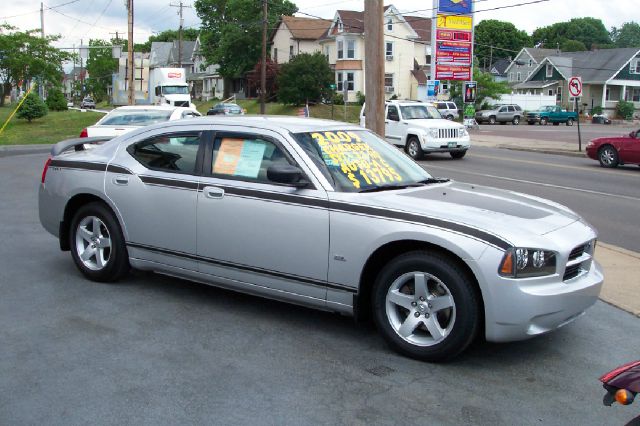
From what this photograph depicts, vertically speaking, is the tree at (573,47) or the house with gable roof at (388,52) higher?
the tree at (573,47)

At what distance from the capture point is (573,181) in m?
16.9

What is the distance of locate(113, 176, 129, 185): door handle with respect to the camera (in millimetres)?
6199

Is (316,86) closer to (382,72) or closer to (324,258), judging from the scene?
(382,72)

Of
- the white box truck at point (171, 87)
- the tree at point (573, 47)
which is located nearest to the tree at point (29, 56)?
the white box truck at point (171, 87)

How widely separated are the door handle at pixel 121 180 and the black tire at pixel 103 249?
29 centimetres

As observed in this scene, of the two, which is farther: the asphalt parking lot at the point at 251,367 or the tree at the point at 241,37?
the tree at the point at 241,37

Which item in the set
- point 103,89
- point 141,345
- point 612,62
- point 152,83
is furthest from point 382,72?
point 103,89

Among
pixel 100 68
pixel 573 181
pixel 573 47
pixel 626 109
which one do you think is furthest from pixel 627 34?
pixel 573 181

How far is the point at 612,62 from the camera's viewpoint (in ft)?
246

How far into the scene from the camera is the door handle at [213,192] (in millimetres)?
5574

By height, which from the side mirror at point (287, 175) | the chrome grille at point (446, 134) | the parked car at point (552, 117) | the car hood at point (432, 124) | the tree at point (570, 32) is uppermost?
the tree at point (570, 32)

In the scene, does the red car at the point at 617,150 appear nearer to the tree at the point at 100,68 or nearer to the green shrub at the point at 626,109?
the green shrub at the point at 626,109

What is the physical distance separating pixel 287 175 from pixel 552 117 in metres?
59.2

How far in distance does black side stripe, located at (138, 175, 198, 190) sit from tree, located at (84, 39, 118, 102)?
124130mm
